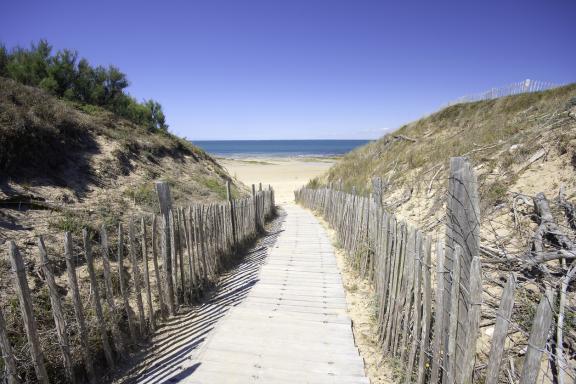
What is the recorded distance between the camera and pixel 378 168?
1432cm

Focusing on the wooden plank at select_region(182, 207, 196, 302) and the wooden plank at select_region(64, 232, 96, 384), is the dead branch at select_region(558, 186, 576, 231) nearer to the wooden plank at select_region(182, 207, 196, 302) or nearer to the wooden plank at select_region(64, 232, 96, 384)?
the wooden plank at select_region(182, 207, 196, 302)

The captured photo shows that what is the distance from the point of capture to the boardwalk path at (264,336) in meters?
3.16

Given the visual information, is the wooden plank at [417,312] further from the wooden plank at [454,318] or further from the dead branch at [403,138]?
the dead branch at [403,138]

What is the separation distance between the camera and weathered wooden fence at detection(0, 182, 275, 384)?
2637 millimetres

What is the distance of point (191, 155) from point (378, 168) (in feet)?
27.8

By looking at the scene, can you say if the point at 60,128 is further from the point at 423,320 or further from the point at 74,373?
the point at 423,320

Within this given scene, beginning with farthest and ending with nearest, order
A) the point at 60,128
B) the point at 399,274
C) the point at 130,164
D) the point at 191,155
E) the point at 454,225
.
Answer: the point at 191,155 → the point at 130,164 → the point at 60,128 → the point at 399,274 → the point at 454,225

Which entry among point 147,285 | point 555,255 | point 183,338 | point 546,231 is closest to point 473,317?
point 555,255

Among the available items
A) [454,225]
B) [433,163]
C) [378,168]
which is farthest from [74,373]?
[378,168]

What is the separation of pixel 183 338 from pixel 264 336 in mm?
971

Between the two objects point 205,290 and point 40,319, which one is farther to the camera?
point 205,290

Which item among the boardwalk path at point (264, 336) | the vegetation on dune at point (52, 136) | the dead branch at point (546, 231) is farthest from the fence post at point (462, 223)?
the vegetation on dune at point (52, 136)

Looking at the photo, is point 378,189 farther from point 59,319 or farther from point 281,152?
point 281,152

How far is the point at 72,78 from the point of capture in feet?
40.1
